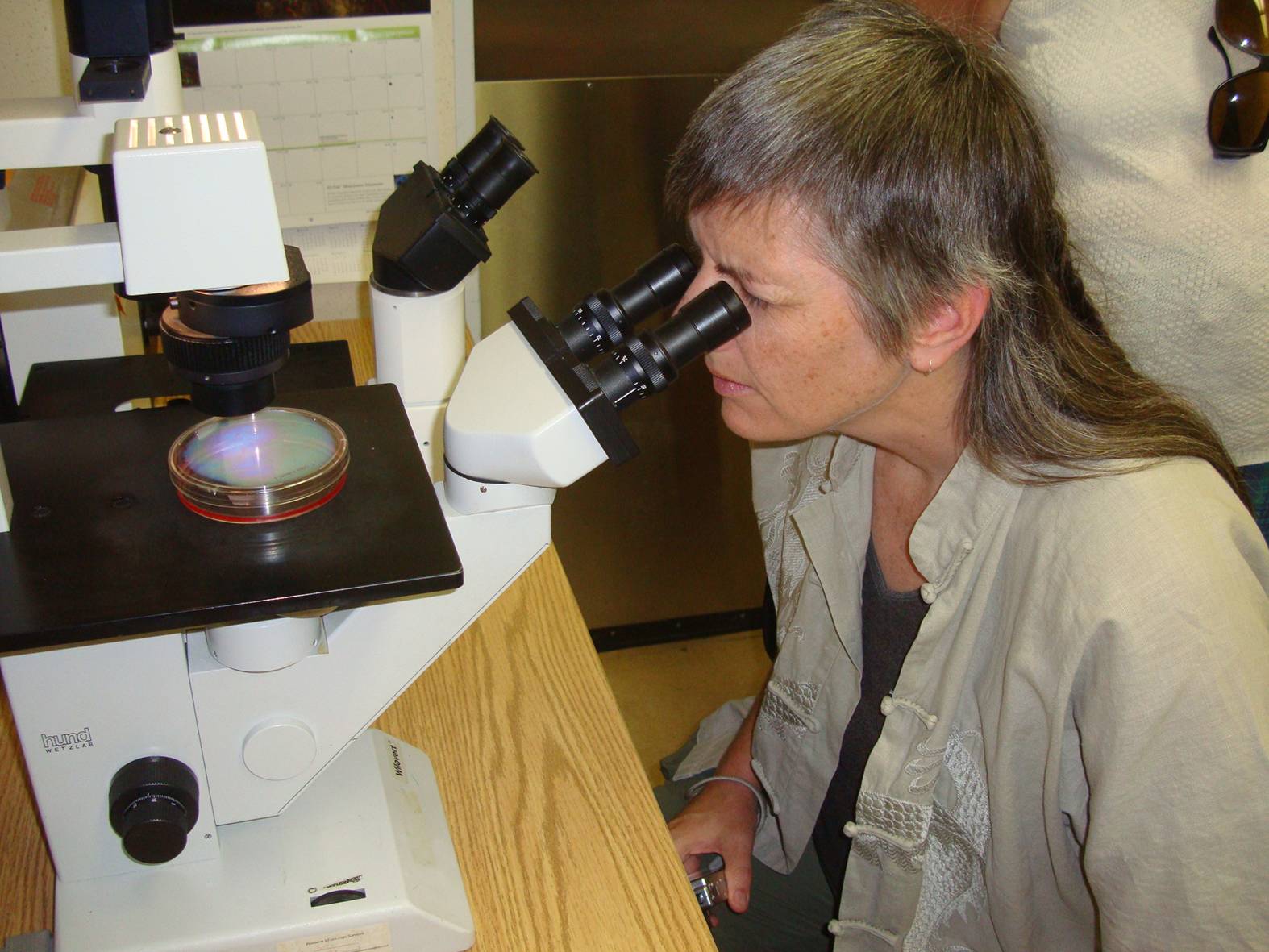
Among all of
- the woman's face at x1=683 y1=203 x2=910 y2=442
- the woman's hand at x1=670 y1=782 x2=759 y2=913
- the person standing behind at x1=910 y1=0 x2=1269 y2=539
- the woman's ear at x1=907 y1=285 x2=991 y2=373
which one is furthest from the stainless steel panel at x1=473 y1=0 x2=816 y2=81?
the woman's hand at x1=670 y1=782 x2=759 y2=913

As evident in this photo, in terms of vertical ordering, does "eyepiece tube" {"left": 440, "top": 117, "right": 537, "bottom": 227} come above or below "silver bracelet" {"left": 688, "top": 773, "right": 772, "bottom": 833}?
above

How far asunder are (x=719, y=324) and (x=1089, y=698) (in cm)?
47

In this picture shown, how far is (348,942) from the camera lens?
2.76ft

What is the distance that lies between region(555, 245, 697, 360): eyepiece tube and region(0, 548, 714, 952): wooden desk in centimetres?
45

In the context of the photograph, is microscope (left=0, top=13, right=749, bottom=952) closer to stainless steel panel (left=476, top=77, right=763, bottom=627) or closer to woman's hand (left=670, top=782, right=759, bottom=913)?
woman's hand (left=670, top=782, right=759, bottom=913)

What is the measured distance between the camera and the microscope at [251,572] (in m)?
0.67

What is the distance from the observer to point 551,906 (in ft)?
3.00

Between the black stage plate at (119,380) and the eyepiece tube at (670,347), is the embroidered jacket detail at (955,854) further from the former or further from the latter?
the black stage plate at (119,380)

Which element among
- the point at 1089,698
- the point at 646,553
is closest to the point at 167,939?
the point at 1089,698

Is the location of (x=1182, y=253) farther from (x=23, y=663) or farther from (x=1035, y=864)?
(x=23, y=663)

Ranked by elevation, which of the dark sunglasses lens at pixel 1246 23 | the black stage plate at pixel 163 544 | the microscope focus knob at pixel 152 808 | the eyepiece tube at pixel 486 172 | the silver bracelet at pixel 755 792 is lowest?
the silver bracelet at pixel 755 792

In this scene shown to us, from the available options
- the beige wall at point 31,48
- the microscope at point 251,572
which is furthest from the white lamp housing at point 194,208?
the beige wall at point 31,48

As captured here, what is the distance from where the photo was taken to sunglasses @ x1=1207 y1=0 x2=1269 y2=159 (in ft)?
3.94

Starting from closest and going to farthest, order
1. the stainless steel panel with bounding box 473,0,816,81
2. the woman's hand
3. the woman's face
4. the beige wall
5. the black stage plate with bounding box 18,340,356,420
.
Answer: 1. the woman's face
2. the black stage plate with bounding box 18,340,356,420
3. the woman's hand
4. the beige wall
5. the stainless steel panel with bounding box 473,0,816,81
